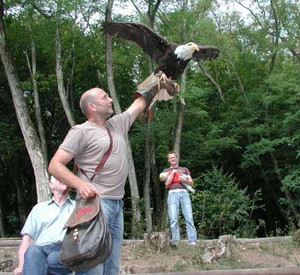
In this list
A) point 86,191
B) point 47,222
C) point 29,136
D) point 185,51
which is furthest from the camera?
point 29,136

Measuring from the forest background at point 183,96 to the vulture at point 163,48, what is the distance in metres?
6.18

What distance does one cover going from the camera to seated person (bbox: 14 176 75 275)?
244 cm

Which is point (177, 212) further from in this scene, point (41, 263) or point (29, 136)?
point (29, 136)

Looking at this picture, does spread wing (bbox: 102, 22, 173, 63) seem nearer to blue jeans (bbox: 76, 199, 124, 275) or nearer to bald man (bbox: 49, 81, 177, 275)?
bald man (bbox: 49, 81, 177, 275)

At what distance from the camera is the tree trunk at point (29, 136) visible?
10.3 metres

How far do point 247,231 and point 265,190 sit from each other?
7.61 metres

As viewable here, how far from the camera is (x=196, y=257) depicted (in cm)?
568

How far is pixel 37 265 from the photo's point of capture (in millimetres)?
2410

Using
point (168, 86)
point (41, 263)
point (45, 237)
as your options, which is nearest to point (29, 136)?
point (168, 86)

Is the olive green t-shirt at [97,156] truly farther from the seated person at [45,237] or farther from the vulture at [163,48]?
the vulture at [163,48]

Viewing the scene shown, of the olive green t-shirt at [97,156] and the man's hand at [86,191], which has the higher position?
the olive green t-shirt at [97,156]

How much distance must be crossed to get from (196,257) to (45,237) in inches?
133

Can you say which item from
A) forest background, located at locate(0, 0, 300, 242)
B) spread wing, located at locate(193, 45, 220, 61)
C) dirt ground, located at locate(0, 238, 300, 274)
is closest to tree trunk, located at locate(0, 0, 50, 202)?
forest background, located at locate(0, 0, 300, 242)

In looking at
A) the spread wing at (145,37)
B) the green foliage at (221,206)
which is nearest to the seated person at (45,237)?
the spread wing at (145,37)
